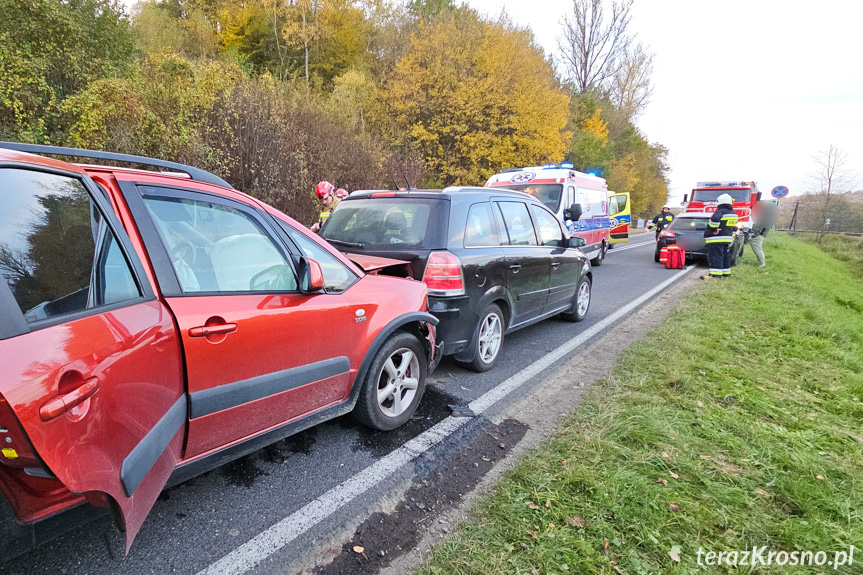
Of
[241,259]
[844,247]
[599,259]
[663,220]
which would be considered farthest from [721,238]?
[844,247]

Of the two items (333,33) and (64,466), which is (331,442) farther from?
(333,33)

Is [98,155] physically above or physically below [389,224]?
above

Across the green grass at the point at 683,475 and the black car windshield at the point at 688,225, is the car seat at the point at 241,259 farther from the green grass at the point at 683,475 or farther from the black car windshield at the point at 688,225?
the black car windshield at the point at 688,225

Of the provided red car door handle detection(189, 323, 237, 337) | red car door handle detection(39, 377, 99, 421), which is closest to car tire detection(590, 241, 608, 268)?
red car door handle detection(189, 323, 237, 337)

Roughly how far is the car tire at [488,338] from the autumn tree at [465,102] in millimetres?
16946

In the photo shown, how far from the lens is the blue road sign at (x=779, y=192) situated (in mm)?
19375

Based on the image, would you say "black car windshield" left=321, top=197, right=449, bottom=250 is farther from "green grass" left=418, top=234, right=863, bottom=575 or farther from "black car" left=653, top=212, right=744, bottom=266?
"black car" left=653, top=212, right=744, bottom=266

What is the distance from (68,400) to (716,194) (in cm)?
2095

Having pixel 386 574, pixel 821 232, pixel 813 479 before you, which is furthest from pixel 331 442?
pixel 821 232

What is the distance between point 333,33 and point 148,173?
26.1 m

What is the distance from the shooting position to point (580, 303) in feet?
20.4

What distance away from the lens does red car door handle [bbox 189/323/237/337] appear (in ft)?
6.11

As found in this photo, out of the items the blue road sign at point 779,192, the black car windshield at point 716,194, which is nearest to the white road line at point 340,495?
the black car windshield at point 716,194

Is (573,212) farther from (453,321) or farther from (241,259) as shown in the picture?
(241,259)
